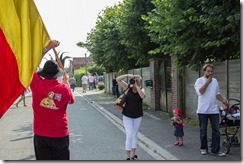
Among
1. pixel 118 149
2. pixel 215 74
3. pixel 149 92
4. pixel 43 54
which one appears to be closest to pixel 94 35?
pixel 149 92

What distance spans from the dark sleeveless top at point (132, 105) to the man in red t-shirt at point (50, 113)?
2.62 m

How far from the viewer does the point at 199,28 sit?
10.5m

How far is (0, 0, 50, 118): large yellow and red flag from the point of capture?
17.4 ft

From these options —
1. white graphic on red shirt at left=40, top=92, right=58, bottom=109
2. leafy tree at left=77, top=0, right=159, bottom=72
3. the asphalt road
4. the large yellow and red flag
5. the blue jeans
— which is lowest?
the asphalt road

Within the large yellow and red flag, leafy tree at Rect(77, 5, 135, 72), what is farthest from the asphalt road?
leafy tree at Rect(77, 5, 135, 72)

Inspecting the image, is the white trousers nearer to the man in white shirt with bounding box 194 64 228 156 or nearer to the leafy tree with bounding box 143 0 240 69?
the man in white shirt with bounding box 194 64 228 156

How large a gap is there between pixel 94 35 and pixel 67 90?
2418cm

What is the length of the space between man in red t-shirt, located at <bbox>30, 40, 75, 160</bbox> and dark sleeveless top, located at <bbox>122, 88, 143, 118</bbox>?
2621 millimetres

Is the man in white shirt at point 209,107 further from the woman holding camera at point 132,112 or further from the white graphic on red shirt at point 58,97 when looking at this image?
the white graphic on red shirt at point 58,97

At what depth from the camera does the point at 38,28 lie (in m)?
→ 5.57

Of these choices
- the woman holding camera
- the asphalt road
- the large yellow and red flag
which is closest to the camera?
the large yellow and red flag

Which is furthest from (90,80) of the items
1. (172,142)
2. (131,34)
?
(172,142)

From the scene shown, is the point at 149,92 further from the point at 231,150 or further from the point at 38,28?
the point at 38,28

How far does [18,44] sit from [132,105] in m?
3.19
